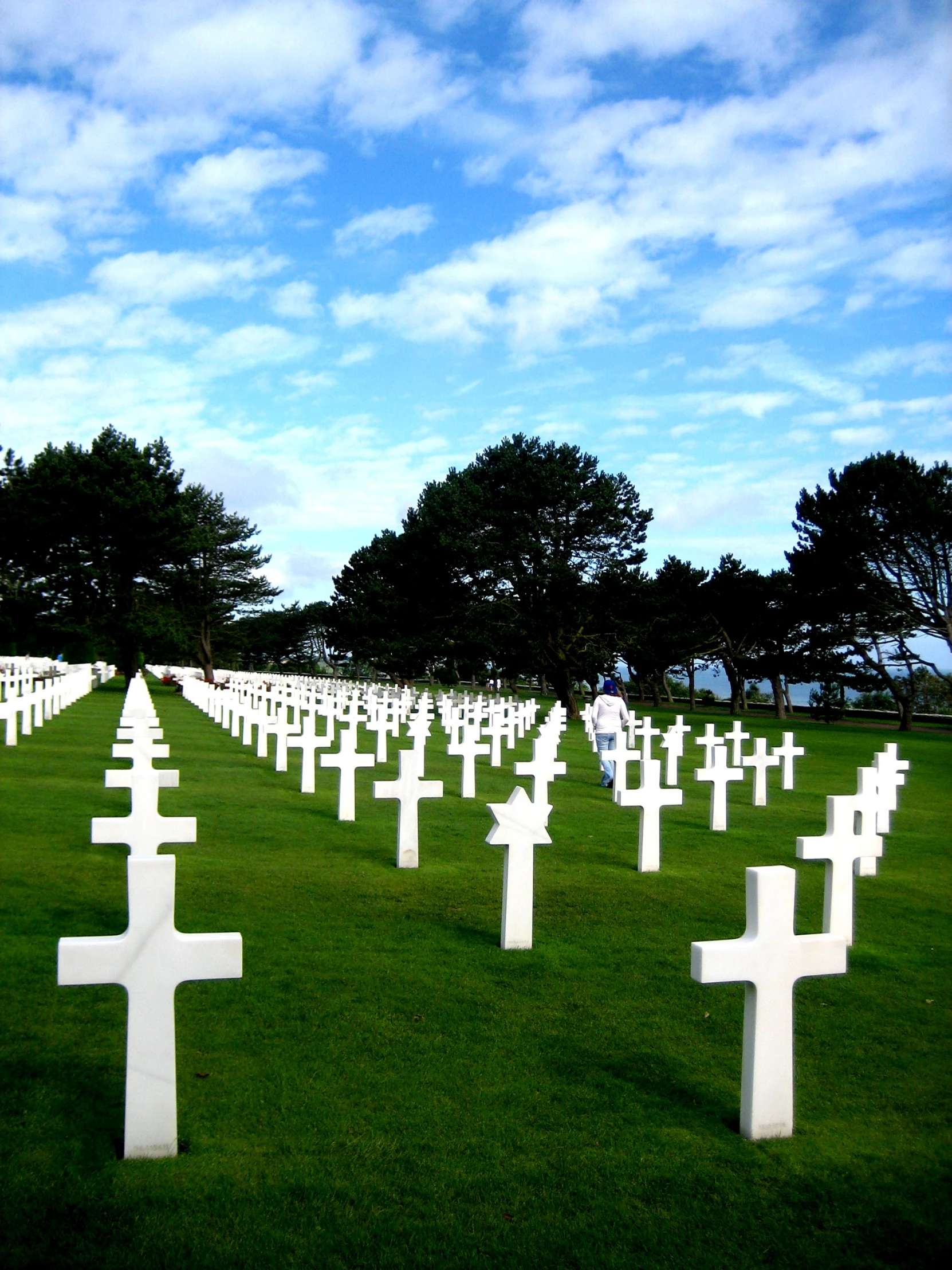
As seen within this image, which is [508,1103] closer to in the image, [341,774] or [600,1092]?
[600,1092]

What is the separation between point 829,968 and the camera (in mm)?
4055

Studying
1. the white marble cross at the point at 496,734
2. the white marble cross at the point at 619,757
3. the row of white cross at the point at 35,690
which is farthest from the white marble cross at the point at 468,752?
the row of white cross at the point at 35,690

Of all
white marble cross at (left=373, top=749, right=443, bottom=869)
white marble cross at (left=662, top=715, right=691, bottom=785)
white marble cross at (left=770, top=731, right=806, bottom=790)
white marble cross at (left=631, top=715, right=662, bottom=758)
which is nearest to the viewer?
white marble cross at (left=373, top=749, right=443, bottom=869)

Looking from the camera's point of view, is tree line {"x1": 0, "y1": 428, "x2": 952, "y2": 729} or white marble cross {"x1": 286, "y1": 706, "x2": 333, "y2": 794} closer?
white marble cross {"x1": 286, "y1": 706, "x2": 333, "y2": 794}

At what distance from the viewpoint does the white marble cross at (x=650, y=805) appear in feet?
28.3

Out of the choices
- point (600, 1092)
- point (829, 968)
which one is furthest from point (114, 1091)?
point (829, 968)

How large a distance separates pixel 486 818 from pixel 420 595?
112 feet

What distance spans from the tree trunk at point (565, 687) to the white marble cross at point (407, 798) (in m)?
33.4

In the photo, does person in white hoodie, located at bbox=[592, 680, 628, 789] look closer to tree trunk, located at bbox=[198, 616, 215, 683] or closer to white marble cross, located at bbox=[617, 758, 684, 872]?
white marble cross, located at bbox=[617, 758, 684, 872]

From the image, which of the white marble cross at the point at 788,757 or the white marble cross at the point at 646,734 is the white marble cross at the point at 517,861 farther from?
the white marble cross at the point at 788,757

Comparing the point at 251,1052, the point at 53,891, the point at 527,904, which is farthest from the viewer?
the point at 53,891

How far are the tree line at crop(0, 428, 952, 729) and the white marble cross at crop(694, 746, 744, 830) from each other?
29.2 metres

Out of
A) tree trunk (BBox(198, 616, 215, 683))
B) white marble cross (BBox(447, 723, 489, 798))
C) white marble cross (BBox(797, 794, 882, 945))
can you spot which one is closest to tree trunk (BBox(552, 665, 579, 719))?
white marble cross (BBox(447, 723, 489, 798))

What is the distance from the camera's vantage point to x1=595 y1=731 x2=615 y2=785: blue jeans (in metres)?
14.9
